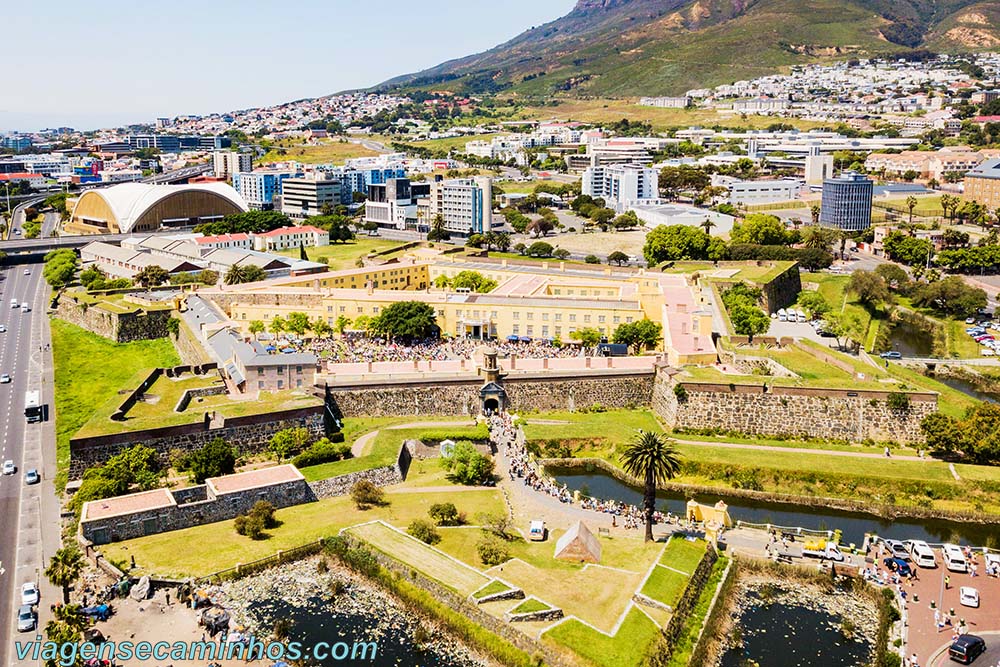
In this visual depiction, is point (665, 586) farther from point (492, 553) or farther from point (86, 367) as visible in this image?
point (86, 367)

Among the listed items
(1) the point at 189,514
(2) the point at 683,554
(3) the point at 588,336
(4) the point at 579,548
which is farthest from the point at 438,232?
(2) the point at 683,554

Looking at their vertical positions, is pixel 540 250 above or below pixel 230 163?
below

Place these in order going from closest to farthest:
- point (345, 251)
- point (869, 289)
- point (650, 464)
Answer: point (650, 464), point (869, 289), point (345, 251)

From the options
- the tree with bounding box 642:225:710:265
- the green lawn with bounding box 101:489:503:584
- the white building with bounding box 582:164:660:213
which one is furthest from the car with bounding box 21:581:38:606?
the white building with bounding box 582:164:660:213

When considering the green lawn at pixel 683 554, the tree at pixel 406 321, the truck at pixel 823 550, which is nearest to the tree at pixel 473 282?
the tree at pixel 406 321

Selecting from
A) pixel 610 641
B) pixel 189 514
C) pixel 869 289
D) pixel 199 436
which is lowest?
pixel 610 641

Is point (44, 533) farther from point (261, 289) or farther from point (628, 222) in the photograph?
Answer: point (628, 222)
